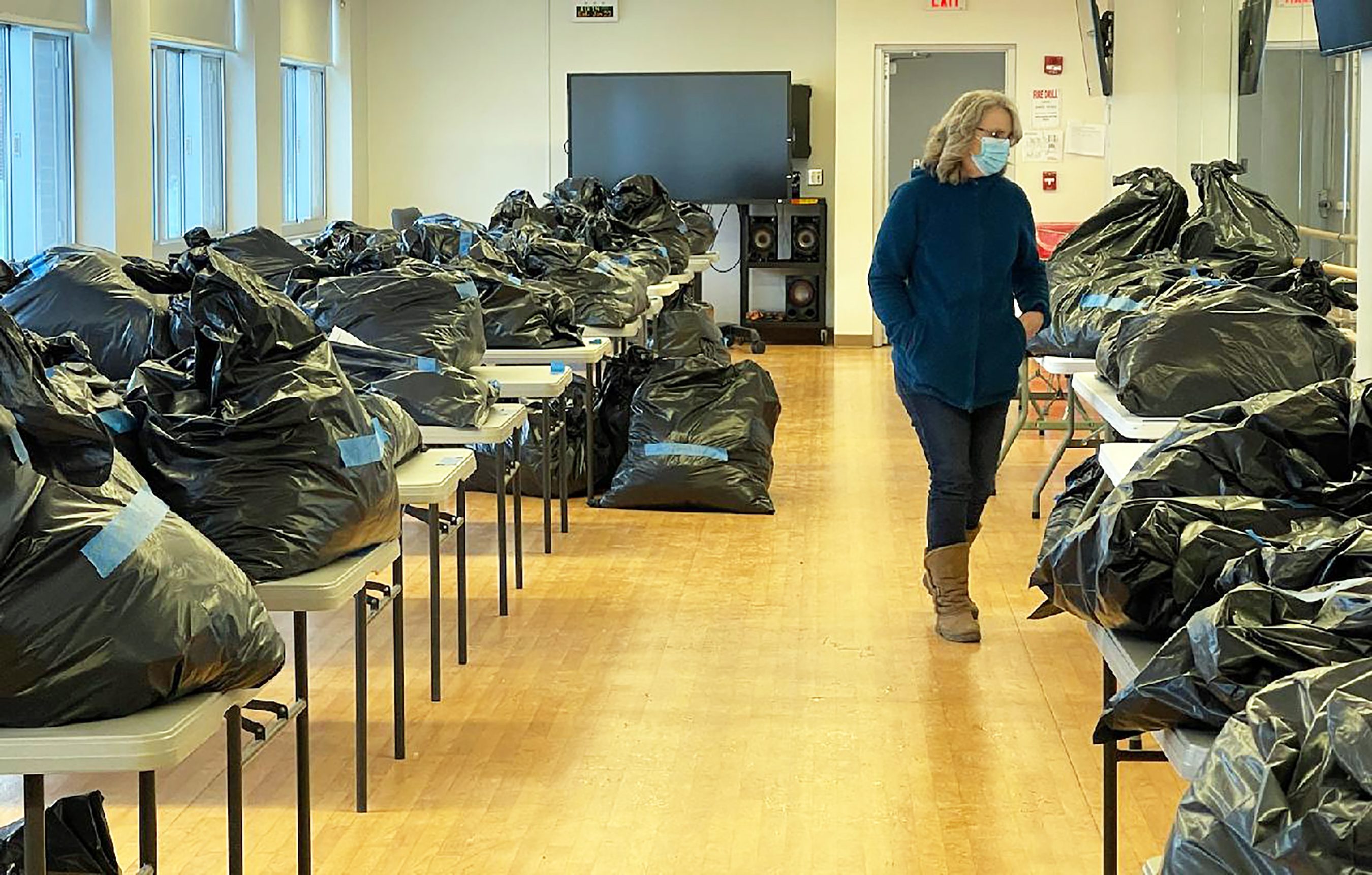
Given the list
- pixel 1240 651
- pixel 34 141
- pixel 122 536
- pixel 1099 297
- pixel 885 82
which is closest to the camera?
pixel 1240 651

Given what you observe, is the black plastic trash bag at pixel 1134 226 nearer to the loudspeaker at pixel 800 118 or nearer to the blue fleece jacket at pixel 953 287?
the blue fleece jacket at pixel 953 287

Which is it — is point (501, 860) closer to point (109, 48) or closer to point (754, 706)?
point (754, 706)

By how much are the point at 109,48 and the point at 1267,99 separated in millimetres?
5253

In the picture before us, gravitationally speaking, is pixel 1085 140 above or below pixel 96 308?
above

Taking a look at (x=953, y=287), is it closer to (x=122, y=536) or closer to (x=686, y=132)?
(x=122, y=536)

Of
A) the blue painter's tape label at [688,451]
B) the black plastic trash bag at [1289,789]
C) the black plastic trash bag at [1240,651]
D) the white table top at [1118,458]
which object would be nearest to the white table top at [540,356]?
the blue painter's tape label at [688,451]

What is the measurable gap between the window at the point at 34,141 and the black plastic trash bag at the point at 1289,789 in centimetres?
736

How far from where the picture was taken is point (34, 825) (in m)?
2.11

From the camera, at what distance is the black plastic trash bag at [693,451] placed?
6.80m

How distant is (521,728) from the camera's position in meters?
4.18

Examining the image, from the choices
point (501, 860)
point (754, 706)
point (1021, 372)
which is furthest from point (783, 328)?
point (501, 860)

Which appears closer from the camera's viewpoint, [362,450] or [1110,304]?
[362,450]

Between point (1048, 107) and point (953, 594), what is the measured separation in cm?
857

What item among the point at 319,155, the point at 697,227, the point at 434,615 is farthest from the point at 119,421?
the point at 319,155
